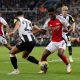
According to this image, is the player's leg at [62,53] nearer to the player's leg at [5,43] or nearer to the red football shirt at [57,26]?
the red football shirt at [57,26]

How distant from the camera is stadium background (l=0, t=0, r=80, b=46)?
4094 cm

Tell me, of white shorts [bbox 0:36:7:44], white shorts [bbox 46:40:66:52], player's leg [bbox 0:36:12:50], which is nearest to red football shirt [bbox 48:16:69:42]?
white shorts [bbox 46:40:66:52]

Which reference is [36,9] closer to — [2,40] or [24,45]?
[2,40]

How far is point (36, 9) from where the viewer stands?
42.8 m

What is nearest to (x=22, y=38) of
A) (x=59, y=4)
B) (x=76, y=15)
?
(x=76, y=15)

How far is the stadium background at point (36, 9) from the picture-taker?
1612 inches

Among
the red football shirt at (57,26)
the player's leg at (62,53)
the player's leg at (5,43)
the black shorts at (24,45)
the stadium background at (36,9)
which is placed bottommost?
the stadium background at (36,9)

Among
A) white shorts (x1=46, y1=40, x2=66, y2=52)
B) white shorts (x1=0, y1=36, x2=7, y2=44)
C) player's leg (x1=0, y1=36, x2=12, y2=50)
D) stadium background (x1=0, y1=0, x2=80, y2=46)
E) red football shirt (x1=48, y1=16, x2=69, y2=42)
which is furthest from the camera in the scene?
stadium background (x1=0, y1=0, x2=80, y2=46)

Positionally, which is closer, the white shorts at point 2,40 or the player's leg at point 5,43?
the player's leg at point 5,43

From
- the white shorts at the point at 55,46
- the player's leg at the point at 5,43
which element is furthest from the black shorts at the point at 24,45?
the player's leg at the point at 5,43

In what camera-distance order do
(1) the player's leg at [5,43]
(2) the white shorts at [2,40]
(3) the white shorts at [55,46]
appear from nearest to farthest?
(3) the white shorts at [55,46] → (1) the player's leg at [5,43] → (2) the white shorts at [2,40]

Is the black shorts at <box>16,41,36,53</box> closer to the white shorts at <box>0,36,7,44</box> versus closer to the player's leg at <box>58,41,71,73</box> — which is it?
the player's leg at <box>58,41,71,73</box>

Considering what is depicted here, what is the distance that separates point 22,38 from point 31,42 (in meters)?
0.32

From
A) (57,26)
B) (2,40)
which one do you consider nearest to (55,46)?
(57,26)
